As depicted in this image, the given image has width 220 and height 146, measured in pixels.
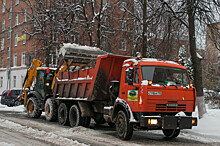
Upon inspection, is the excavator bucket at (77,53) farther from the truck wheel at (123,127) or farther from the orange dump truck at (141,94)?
the truck wheel at (123,127)

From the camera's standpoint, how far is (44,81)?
1520 centimetres

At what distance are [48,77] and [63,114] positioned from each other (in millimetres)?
2899

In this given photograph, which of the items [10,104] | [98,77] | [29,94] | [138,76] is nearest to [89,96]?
[98,77]

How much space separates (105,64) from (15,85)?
1411 inches

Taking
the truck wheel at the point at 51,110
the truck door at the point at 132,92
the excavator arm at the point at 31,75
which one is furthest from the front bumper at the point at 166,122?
the excavator arm at the point at 31,75

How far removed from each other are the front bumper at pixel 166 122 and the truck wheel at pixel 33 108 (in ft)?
26.2

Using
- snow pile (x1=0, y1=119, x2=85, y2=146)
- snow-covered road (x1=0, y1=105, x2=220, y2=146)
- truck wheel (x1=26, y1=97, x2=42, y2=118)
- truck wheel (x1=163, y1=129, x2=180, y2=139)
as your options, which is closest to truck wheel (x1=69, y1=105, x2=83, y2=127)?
snow-covered road (x1=0, y1=105, x2=220, y2=146)

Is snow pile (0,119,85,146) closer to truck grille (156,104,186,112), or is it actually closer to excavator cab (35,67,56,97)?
truck grille (156,104,186,112)

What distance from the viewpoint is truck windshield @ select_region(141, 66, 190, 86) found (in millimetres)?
8812

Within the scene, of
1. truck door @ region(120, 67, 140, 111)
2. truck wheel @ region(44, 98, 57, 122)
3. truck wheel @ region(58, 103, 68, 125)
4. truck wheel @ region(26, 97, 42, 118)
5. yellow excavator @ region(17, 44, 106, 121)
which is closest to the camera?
truck door @ region(120, 67, 140, 111)

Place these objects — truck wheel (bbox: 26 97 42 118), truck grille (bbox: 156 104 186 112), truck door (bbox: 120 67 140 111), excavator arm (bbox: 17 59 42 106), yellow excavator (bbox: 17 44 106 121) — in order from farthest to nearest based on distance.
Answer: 1. excavator arm (bbox: 17 59 42 106)
2. truck wheel (bbox: 26 97 42 118)
3. yellow excavator (bbox: 17 44 106 121)
4. truck door (bbox: 120 67 140 111)
5. truck grille (bbox: 156 104 186 112)

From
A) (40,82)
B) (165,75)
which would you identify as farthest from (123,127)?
(40,82)

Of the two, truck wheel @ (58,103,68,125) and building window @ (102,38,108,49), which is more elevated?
building window @ (102,38,108,49)

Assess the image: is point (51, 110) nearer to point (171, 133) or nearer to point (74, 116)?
point (74, 116)
